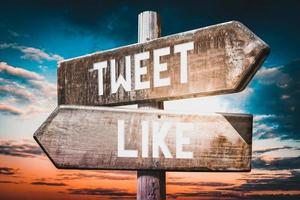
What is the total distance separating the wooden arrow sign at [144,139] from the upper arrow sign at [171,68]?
20cm

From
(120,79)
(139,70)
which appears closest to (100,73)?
(120,79)

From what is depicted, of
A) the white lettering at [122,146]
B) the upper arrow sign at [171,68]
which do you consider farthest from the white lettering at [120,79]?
the white lettering at [122,146]

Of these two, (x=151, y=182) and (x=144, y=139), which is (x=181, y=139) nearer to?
(x=144, y=139)

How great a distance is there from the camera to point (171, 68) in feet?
8.27

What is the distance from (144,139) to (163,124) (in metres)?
0.16

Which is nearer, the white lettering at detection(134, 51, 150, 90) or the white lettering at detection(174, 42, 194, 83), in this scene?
the white lettering at detection(174, 42, 194, 83)

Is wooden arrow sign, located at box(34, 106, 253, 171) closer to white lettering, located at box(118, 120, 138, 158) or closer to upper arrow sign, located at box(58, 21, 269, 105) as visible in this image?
white lettering, located at box(118, 120, 138, 158)

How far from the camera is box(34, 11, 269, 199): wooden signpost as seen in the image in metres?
2.41

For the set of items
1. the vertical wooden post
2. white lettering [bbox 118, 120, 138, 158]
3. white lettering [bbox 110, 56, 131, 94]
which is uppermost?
white lettering [bbox 110, 56, 131, 94]

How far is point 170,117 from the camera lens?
8.22ft

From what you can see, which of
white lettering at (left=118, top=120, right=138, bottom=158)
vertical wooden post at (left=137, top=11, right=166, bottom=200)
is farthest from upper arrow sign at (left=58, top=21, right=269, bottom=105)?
white lettering at (left=118, top=120, right=138, bottom=158)

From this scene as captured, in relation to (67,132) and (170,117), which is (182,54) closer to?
(170,117)

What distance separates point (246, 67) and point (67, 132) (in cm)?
125

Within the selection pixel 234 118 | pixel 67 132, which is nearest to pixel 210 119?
pixel 234 118
